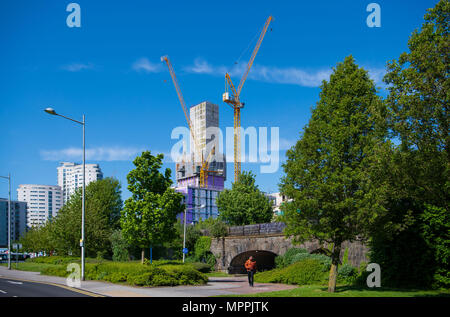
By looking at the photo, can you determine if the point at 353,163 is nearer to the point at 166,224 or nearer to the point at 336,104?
the point at 336,104

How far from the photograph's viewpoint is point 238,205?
5881 cm

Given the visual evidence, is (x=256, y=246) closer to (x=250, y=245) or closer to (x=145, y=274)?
(x=250, y=245)

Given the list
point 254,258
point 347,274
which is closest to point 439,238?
point 347,274

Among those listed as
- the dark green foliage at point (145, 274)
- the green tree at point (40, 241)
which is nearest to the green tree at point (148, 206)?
the dark green foliage at point (145, 274)

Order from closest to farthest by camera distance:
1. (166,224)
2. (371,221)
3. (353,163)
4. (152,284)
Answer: (371,221)
(353,163)
(152,284)
(166,224)

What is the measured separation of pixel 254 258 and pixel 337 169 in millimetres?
31357

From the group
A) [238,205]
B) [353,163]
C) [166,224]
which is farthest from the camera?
[238,205]

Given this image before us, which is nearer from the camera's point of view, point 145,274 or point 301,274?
point 145,274

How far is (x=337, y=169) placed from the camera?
19.3m

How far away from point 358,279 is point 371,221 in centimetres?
826

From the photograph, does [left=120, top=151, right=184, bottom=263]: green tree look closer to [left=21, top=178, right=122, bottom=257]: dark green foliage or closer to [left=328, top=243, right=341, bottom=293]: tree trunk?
[left=328, top=243, right=341, bottom=293]: tree trunk

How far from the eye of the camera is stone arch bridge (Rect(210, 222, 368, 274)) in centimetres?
3803

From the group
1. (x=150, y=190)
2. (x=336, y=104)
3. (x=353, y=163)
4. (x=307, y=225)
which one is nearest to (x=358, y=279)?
(x=307, y=225)

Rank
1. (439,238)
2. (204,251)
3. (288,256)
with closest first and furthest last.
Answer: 1. (439,238)
2. (288,256)
3. (204,251)
